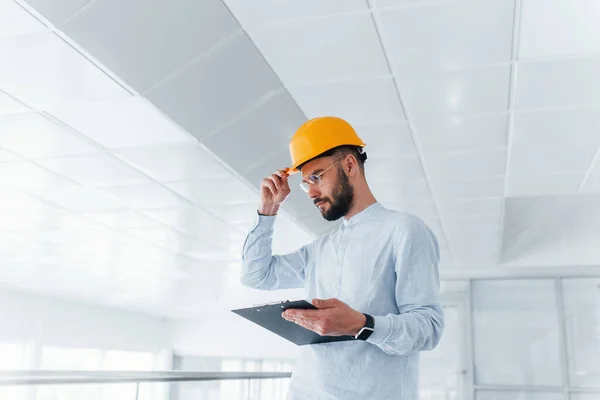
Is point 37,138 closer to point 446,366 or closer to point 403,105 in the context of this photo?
point 403,105

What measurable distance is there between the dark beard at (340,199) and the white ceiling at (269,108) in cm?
127

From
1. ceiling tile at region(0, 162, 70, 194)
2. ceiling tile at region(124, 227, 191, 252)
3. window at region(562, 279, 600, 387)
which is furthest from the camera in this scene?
window at region(562, 279, 600, 387)

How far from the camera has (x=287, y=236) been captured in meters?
6.68

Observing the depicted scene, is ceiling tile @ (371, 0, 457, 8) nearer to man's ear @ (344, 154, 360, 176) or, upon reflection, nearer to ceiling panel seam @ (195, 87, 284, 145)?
ceiling panel seam @ (195, 87, 284, 145)

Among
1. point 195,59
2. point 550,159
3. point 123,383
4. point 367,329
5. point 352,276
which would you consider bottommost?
point 123,383

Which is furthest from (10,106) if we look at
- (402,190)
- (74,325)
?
(74,325)

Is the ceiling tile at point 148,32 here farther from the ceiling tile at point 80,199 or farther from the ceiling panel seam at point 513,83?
the ceiling tile at point 80,199

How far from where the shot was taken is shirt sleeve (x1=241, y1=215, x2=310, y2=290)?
1.89 metres

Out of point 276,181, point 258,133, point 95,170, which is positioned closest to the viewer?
point 276,181

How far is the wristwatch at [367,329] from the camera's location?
4.59ft

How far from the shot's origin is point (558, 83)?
11.7ft

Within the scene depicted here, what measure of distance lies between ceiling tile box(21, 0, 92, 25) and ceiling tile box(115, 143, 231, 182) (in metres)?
1.49

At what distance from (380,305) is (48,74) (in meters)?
2.24

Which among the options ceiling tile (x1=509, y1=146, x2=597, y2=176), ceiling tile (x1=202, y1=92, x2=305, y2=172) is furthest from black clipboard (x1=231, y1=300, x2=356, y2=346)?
ceiling tile (x1=509, y1=146, x2=597, y2=176)
